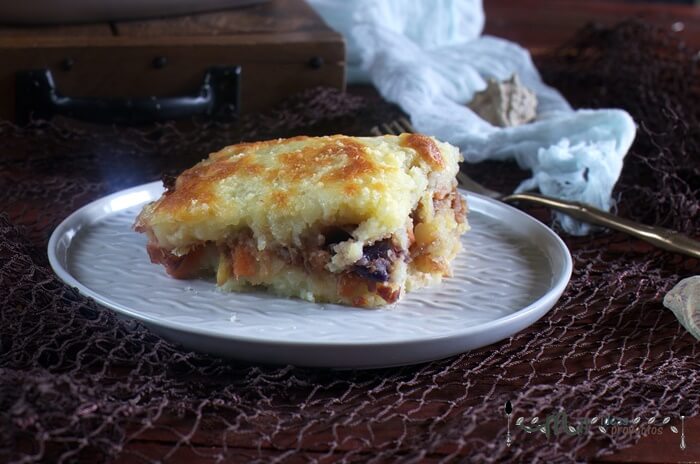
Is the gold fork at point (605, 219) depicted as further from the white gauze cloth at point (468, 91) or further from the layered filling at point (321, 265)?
the layered filling at point (321, 265)

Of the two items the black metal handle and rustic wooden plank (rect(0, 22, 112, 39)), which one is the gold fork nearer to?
the black metal handle

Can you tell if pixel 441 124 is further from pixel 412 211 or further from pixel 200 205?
pixel 200 205

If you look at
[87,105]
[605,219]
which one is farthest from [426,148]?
[87,105]

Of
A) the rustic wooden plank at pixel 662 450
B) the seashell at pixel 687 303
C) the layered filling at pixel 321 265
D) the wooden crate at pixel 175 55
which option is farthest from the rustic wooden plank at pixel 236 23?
the rustic wooden plank at pixel 662 450

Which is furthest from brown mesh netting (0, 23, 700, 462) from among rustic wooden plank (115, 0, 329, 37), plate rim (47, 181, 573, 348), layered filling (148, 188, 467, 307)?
rustic wooden plank (115, 0, 329, 37)

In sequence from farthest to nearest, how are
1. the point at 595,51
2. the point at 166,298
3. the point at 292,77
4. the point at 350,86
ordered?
the point at 595,51, the point at 350,86, the point at 292,77, the point at 166,298

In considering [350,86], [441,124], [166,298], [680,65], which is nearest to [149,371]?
[166,298]
